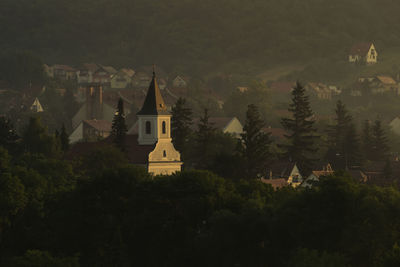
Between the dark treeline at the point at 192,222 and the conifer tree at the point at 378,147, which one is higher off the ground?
the conifer tree at the point at 378,147

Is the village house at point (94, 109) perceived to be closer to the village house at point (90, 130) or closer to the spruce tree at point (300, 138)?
the village house at point (90, 130)

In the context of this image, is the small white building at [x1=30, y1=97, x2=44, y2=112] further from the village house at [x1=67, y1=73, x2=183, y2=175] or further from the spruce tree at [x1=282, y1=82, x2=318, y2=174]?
the village house at [x1=67, y1=73, x2=183, y2=175]

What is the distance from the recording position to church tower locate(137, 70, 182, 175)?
279 feet

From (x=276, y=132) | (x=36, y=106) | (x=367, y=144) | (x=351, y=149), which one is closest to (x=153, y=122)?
(x=351, y=149)

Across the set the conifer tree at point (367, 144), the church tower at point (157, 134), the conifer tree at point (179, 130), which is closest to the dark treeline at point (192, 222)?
the church tower at point (157, 134)

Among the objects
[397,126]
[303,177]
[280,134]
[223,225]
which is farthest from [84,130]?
[223,225]

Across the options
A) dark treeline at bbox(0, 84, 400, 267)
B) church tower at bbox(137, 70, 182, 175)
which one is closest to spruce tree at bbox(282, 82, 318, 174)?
church tower at bbox(137, 70, 182, 175)

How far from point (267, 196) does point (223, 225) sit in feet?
27.5

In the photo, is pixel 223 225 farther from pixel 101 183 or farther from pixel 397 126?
pixel 397 126

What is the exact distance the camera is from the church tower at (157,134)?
85125 mm

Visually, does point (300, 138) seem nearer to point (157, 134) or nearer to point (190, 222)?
point (157, 134)

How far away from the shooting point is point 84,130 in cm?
13900

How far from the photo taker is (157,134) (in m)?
86.2

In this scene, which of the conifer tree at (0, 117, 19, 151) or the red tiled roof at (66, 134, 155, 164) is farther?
the conifer tree at (0, 117, 19, 151)
